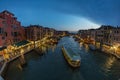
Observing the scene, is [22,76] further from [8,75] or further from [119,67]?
[119,67]

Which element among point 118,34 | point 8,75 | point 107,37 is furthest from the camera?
point 107,37

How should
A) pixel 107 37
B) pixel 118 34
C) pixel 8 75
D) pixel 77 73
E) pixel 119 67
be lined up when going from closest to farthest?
pixel 8 75 < pixel 77 73 < pixel 119 67 < pixel 118 34 < pixel 107 37

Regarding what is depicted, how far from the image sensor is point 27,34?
2832 inches

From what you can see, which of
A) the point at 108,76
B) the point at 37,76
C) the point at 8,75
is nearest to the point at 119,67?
the point at 108,76

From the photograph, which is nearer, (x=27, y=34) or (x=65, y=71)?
(x=65, y=71)

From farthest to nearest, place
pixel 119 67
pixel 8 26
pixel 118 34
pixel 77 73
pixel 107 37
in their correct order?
pixel 107 37 < pixel 118 34 < pixel 8 26 < pixel 119 67 < pixel 77 73

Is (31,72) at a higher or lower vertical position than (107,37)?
lower

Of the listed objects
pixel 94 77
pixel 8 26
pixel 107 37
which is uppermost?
pixel 8 26

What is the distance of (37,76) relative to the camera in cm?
2888

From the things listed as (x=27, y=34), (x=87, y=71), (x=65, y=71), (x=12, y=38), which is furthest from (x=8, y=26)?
(x=87, y=71)

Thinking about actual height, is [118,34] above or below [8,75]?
above

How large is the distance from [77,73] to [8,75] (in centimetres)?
1539

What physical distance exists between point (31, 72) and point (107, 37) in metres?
51.7

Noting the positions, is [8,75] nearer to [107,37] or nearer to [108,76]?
[108,76]
